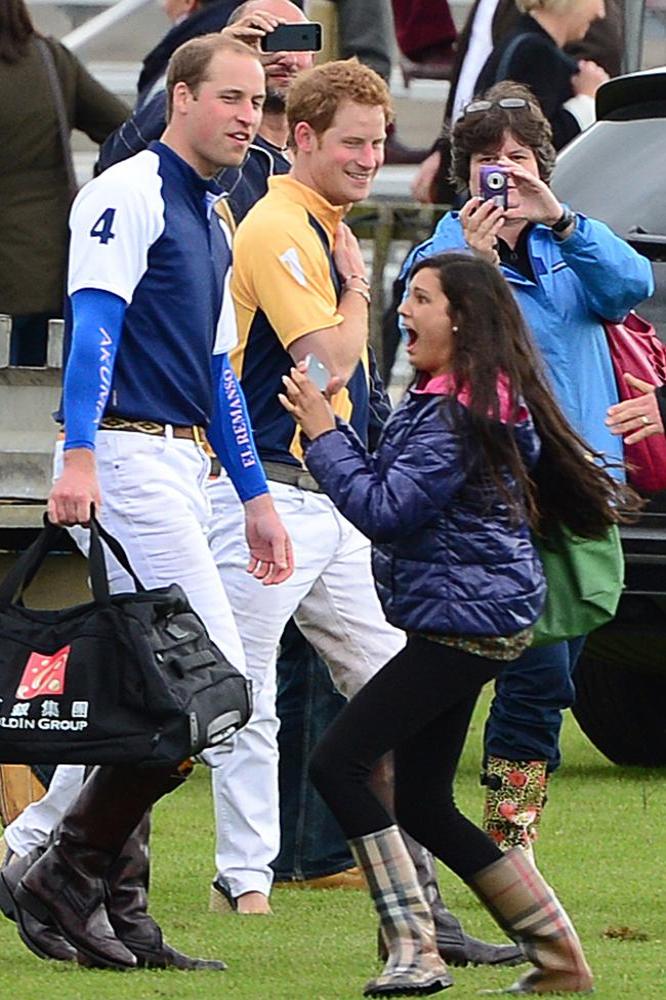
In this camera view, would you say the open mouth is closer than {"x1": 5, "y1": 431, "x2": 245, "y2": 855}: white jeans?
Yes

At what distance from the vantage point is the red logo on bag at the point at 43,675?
5.79 meters

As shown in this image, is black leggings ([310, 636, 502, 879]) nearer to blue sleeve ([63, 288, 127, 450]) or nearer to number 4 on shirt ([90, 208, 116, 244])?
blue sleeve ([63, 288, 127, 450])

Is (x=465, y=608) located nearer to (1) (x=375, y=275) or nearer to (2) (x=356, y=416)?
(2) (x=356, y=416)

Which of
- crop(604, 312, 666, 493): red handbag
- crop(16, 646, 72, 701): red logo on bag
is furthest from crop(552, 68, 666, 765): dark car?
crop(16, 646, 72, 701): red logo on bag

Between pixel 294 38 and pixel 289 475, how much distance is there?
1245mm

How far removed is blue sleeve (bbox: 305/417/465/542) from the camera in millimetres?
5504

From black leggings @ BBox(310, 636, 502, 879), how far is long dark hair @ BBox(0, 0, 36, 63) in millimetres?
4282

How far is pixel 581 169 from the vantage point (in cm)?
863

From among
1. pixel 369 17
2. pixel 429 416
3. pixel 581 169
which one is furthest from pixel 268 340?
pixel 369 17

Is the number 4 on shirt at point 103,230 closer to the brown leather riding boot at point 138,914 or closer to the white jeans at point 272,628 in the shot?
the white jeans at point 272,628

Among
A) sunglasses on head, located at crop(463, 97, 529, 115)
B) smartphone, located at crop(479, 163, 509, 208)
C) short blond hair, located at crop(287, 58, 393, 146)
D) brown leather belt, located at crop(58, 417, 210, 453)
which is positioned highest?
short blond hair, located at crop(287, 58, 393, 146)

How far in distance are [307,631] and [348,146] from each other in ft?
3.96

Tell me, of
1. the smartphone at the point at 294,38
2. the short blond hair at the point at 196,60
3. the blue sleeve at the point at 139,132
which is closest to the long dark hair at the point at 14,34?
the blue sleeve at the point at 139,132

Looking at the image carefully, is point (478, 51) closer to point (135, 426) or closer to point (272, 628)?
point (272, 628)
